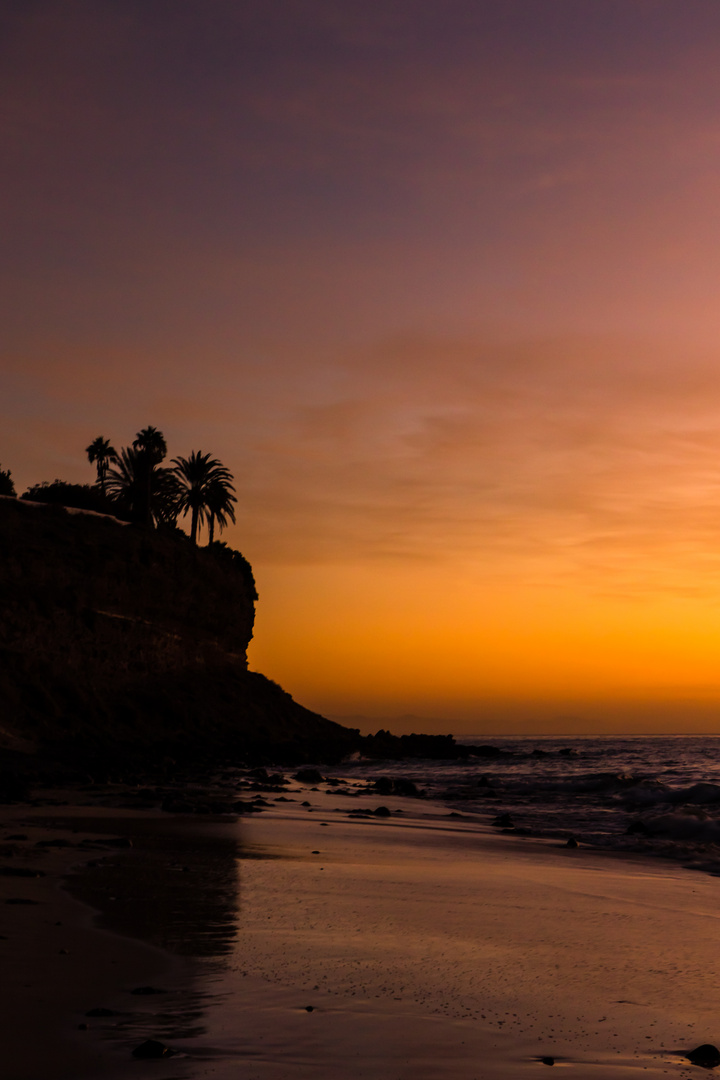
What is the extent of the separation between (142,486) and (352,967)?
7163cm

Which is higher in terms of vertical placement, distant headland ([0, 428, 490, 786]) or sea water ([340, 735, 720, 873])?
distant headland ([0, 428, 490, 786])

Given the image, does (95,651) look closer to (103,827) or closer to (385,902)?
(103,827)

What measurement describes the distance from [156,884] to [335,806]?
606 inches

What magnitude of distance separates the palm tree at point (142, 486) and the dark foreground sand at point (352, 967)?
216 feet

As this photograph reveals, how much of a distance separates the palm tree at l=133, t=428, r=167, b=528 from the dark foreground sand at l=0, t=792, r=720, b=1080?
58825 millimetres

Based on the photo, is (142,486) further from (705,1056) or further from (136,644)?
(705,1056)

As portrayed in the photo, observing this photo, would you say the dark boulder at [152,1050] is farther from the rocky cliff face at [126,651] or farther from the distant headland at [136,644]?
the rocky cliff face at [126,651]

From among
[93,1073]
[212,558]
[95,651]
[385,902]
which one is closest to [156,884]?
[385,902]

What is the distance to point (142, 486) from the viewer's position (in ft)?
251

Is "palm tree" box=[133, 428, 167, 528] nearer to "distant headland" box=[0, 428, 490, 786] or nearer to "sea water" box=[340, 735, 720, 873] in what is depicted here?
"distant headland" box=[0, 428, 490, 786]

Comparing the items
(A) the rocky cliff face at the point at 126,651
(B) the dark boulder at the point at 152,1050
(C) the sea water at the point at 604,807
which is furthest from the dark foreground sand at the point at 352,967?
Result: (A) the rocky cliff face at the point at 126,651

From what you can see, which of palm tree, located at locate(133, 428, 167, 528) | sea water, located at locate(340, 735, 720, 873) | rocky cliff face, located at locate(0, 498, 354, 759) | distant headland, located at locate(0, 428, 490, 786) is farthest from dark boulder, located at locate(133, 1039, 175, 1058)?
palm tree, located at locate(133, 428, 167, 528)

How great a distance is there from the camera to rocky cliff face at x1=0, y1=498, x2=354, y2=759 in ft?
143

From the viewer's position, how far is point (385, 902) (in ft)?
36.8
